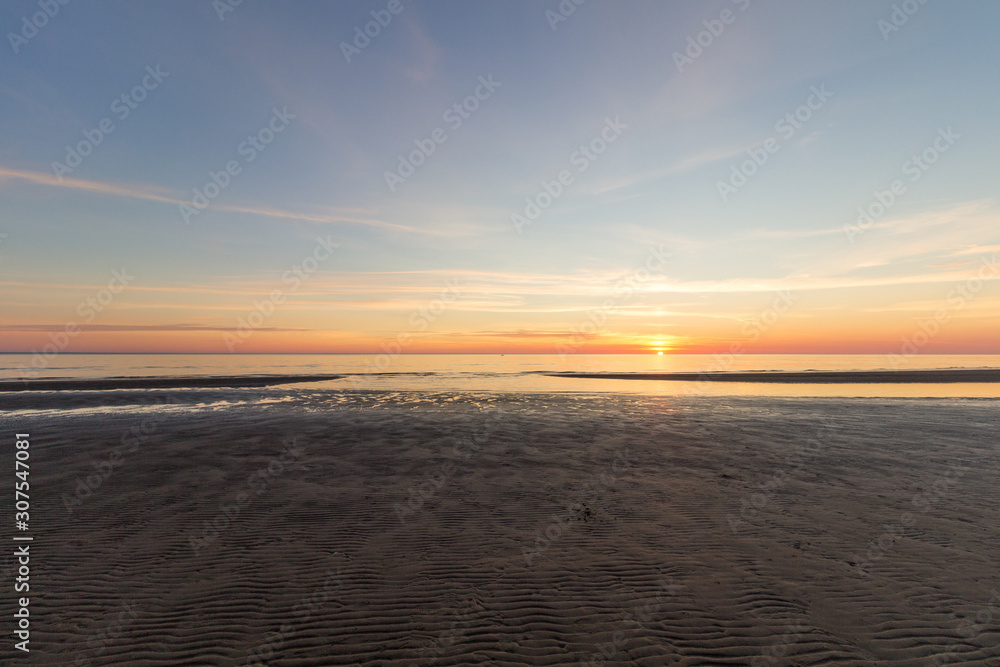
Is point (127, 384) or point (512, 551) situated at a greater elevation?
point (127, 384)

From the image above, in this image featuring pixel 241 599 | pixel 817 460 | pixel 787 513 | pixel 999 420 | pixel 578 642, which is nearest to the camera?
pixel 578 642

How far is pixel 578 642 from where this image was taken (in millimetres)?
5828

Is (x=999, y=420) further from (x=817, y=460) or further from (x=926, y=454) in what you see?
(x=817, y=460)

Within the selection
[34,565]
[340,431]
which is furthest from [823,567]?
[340,431]

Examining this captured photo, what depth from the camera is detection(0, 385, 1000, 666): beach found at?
5.84m

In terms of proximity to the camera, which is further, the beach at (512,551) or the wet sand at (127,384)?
the wet sand at (127,384)

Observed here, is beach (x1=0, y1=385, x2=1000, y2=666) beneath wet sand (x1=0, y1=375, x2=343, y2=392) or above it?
beneath

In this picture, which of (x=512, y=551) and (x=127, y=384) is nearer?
(x=512, y=551)

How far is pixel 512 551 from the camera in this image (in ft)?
27.2

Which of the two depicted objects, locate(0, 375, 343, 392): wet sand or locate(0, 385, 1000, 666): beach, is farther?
locate(0, 375, 343, 392): wet sand

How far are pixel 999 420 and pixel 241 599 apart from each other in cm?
3183

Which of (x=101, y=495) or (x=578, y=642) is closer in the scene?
(x=578, y=642)

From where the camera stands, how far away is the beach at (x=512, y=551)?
5.84 meters

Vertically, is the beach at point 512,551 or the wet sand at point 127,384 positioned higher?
the wet sand at point 127,384
